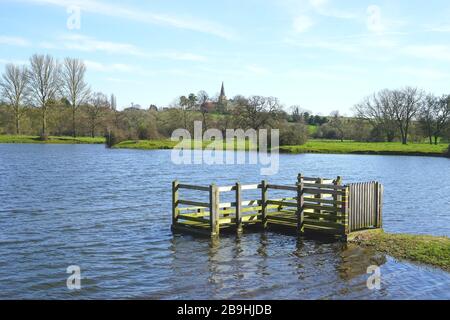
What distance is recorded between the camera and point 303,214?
22.6 metres

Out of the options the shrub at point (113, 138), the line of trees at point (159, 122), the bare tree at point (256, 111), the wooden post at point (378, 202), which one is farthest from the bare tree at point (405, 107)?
the wooden post at point (378, 202)

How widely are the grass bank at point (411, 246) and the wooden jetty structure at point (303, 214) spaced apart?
0.67 meters

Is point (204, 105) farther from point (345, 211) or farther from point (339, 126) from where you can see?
point (345, 211)

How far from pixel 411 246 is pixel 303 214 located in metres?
5.00

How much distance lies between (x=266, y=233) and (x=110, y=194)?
54.6 feet

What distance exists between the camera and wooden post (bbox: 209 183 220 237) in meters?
21.5

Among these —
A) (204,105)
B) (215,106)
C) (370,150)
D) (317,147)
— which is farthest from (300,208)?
(215,106)

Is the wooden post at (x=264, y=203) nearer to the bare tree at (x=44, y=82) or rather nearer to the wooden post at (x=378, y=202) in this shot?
the wooden post at (x=378, y=202)

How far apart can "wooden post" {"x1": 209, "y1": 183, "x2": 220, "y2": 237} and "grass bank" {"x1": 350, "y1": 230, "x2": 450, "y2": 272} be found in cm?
574

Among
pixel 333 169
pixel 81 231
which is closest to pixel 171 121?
pixel 333 169

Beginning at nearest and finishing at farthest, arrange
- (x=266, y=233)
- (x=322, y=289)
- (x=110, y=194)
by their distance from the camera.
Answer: (x=322, y=289), (x=266, y=233), (x=110, y=194)

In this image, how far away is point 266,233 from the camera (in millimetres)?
22953
